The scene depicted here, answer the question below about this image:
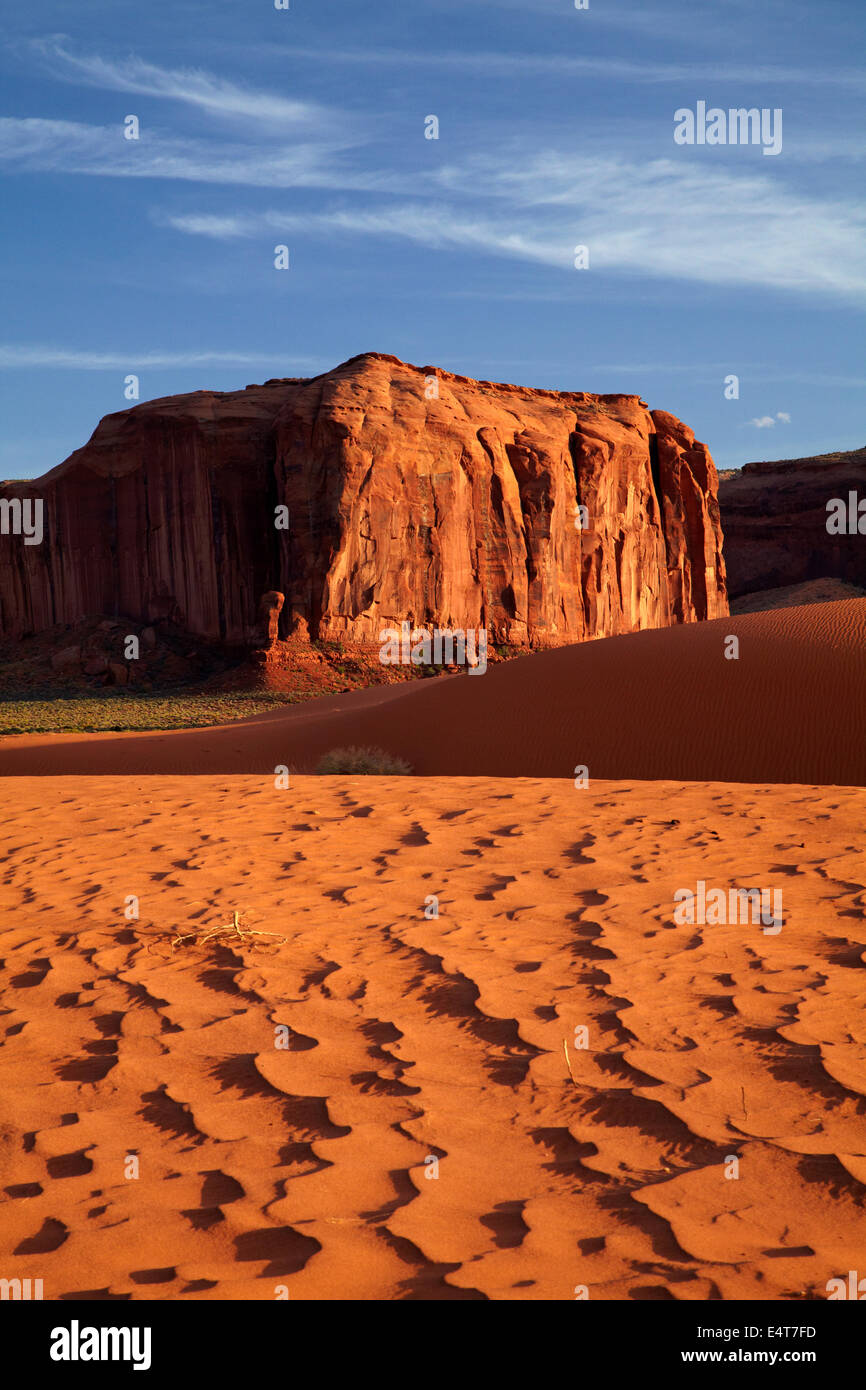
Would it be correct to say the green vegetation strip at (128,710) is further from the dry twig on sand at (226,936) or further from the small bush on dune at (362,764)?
the dry twig on sand at (226,936)

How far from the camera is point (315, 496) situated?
42531 mm

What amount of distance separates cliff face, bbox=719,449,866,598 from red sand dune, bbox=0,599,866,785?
5297cm

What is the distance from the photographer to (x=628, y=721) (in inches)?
632

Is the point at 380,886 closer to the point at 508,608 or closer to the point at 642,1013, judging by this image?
the point at 642,1013

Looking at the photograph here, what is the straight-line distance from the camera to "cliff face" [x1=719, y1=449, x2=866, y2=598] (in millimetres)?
67188

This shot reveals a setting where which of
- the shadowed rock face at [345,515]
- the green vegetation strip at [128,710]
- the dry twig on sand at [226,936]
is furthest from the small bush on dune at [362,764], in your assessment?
the shadowed rock face at [345,515]

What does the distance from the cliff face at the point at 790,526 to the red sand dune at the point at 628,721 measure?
52970mm

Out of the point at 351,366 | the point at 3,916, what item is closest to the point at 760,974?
the point at 3,916

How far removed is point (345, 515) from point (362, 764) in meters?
27.6

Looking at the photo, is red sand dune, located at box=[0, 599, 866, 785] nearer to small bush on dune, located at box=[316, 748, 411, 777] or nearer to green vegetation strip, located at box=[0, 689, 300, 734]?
small bush on dune, located at box=[316, 748, 411, 777]

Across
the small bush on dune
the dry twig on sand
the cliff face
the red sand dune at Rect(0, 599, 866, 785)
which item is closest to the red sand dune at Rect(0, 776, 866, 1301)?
the dry twig on sand

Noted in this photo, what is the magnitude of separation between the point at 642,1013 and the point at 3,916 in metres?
3.71

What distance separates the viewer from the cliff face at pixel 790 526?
67.2 metres

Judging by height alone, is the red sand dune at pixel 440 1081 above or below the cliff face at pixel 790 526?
below
